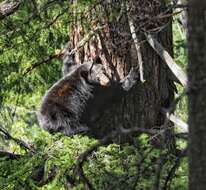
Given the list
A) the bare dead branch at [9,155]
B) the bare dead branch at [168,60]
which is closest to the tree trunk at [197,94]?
the bare dead branch at [168,60]

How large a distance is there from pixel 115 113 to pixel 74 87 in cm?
113

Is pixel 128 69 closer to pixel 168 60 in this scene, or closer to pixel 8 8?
pixel 168 60

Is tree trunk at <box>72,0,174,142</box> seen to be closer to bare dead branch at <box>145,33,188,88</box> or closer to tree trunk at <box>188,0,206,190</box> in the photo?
bare dead branch at <box>145,33,188,88</box>

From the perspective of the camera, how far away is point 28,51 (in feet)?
20.2

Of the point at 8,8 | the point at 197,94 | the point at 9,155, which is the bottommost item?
the point at 9,155

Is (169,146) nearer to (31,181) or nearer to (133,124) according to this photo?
(133,124)

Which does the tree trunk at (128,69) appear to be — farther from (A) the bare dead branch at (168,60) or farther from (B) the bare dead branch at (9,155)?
(B) the bare dead branch at (9,155)

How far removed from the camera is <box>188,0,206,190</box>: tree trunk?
7.34 ft

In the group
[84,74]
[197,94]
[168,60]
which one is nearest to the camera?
[197,94]

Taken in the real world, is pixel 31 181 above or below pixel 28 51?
below

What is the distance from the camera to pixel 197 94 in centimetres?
229

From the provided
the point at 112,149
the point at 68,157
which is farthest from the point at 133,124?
the point at 68,157

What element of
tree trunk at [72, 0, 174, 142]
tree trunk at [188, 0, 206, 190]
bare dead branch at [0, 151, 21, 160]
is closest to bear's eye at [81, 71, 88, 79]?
tree trunk at [72, 0, 174, 142]

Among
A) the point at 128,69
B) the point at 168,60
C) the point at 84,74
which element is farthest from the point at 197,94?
the point at 84,74
